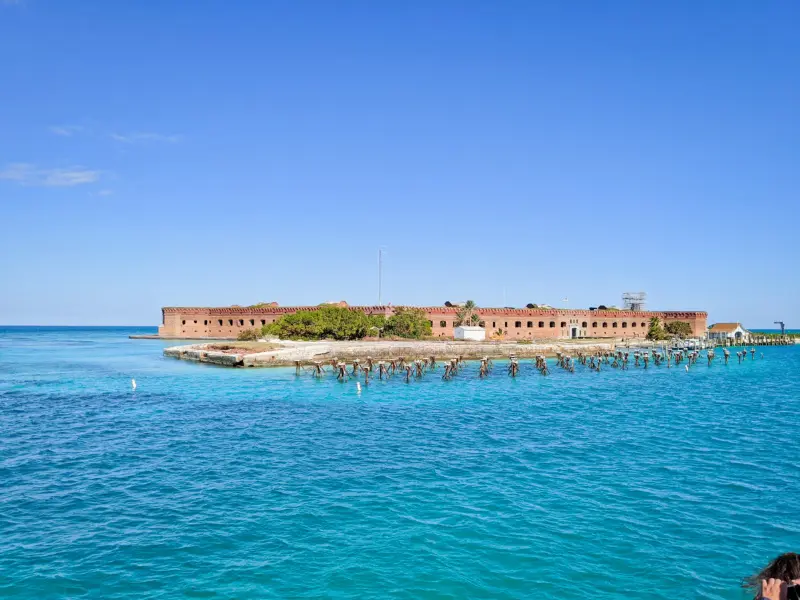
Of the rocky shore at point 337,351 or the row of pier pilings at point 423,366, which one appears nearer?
the row of pier pilings at point 423,366

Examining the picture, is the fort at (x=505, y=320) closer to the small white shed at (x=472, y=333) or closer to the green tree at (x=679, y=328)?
the green tree at (x=679, y=328)

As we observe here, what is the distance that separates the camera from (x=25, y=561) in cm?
1145

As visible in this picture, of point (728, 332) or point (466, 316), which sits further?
point (728, 332)

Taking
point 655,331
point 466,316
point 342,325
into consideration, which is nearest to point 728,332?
point 655,331

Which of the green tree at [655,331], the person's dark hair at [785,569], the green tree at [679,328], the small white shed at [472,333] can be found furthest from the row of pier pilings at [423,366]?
the person's dark hair at [785,569]

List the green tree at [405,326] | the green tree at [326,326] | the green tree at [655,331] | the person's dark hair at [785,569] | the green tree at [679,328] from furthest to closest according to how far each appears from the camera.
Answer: the green tree at [679,328]
the green tree at [655,331]
the green tree at [405,326]
the green tree at [326,326]
the person's dark hair at [785,569]

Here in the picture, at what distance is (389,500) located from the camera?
14977 millimetres

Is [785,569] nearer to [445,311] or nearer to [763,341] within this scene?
[445,311]

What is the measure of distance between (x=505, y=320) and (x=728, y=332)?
4052 centimetres

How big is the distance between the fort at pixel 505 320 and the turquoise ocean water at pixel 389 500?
55611mm

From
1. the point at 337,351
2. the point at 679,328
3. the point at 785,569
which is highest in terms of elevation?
the point at 679,328

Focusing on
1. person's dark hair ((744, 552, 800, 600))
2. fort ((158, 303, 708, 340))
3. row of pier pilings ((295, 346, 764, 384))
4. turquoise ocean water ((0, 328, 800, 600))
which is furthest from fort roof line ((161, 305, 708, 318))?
person's dark hair ((744, 552, 800, 600))

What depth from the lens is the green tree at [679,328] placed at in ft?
312

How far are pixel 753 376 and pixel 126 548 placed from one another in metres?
53.3
